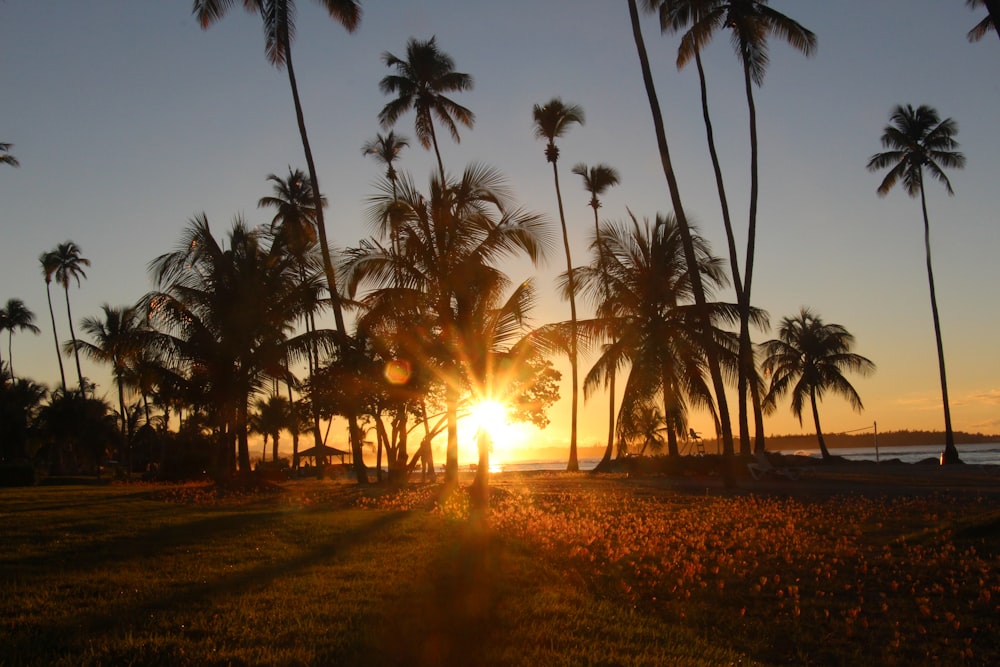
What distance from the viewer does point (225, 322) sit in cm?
2284

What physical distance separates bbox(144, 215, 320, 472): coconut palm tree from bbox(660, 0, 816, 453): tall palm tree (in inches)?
526

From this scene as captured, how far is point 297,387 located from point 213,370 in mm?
3979

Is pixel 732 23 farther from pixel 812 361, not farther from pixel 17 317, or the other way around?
pixel 17 317

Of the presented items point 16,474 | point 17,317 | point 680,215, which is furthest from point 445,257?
point 17,317

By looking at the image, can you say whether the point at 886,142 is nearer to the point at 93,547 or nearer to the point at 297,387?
the point at 297,387

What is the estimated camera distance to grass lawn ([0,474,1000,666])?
5125 millimetres

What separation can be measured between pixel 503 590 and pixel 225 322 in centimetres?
1827

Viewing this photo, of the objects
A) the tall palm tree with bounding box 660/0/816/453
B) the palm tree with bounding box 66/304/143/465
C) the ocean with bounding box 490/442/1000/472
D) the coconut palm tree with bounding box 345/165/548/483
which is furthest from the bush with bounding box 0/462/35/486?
the ocean with bounding box 490/442/1000/472

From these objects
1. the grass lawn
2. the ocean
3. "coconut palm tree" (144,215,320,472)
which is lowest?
the ocean

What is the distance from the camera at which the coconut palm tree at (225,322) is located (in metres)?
22.8

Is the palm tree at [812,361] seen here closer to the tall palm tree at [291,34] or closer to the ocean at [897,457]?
the ocean at [897,457]

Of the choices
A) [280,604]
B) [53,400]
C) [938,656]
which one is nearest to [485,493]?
[280,604]

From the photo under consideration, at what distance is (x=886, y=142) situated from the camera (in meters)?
39.0

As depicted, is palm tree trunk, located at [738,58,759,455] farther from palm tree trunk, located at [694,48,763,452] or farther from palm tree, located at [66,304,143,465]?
palm tree, located at [66,304,143,465]
